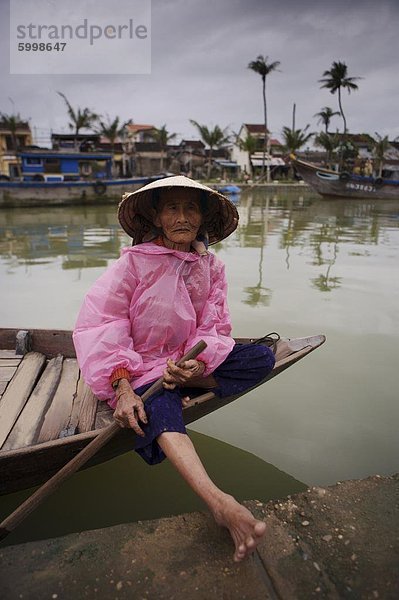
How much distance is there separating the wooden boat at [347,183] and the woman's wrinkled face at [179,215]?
23096mm

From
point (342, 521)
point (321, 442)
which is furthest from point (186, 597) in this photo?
point (321, 442)

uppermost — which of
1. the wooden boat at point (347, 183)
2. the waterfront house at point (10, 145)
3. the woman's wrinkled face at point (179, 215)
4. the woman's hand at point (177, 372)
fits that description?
the waterfront house at point (10, 145)

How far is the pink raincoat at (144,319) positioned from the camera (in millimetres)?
1740

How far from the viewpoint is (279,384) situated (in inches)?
125

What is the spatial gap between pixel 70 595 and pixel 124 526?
0.33 m

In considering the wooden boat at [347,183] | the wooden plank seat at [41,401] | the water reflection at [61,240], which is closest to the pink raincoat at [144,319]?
the wooden plank seat at [41,401]

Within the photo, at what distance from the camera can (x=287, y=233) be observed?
10922mm

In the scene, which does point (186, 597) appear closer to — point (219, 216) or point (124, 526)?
point (124, 526)

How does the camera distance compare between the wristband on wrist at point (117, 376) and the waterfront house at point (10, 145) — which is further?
the waterfront house at point (10, 145)

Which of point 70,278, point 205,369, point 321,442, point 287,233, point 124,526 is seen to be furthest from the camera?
point 287,233

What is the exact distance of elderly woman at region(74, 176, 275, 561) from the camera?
5.32 feet

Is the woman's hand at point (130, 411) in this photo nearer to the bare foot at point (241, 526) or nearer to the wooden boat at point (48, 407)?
the wooden boat at point (48, 407)

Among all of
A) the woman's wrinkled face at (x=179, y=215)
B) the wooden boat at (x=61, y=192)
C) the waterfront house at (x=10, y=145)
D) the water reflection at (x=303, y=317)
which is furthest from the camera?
the waterfront house at (x=10, y=145)

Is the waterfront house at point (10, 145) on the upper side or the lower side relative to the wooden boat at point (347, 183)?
upper
